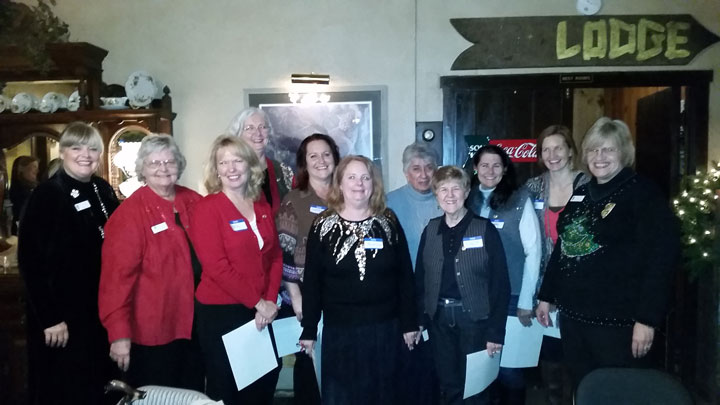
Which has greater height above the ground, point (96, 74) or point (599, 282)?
point (96, 74)

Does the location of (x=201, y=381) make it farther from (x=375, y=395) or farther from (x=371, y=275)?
(x=371, y=275)

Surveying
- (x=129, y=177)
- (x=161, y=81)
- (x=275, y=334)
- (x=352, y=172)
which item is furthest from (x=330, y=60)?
(x=275, y=334)

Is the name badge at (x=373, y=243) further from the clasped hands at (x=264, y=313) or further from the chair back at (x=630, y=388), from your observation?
the chair back at (x=630, y=388)

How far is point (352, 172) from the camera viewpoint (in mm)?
2383

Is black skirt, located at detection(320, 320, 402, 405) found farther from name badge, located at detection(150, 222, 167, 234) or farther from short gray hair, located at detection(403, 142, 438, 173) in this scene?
short gray hair, located at detection(403, 142, 438, 173)

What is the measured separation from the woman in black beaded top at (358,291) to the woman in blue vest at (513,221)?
0.62m

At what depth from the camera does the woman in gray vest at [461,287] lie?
8.23 feet

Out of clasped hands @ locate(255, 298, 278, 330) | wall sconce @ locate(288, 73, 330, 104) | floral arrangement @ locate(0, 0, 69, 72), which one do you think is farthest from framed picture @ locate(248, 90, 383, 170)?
clasped hands @ locate(255, 298, 278, 330)

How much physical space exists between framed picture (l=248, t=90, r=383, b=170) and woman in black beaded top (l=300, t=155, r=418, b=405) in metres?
1.85

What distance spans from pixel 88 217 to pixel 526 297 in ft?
7.13

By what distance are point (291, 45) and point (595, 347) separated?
3186 mm

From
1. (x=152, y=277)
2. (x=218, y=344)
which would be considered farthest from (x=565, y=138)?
(x=152, y=277)

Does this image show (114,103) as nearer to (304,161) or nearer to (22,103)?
(22,103)

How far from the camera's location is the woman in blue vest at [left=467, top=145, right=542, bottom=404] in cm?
273
